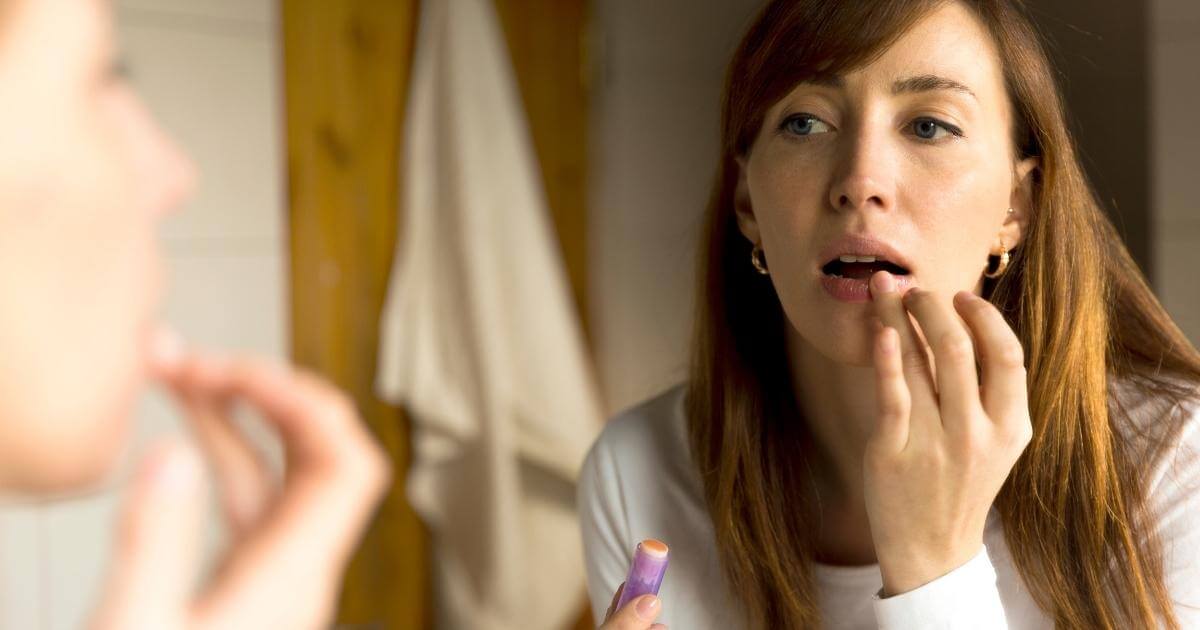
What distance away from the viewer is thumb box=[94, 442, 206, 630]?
9.3 inches

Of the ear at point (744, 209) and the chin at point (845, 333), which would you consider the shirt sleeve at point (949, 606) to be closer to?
the chin at point (845, 333)

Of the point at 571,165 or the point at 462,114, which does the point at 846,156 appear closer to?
the point at 462,114

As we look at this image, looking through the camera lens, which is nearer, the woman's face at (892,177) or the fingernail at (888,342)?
the fingernail at (888,342)

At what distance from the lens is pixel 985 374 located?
0.78m

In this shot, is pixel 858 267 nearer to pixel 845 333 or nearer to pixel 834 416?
pixel 845 333

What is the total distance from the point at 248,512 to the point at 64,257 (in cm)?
7

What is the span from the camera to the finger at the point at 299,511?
0.25 m

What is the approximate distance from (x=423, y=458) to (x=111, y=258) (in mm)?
1584

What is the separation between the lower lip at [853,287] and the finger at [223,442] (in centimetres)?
62

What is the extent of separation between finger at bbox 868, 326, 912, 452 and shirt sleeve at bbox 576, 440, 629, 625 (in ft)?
1.03

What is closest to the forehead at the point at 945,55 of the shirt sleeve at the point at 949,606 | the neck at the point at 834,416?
the neck at the point at 834,416

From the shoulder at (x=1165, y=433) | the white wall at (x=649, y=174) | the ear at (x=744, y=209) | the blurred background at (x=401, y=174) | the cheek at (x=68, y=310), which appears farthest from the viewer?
the white wall at (x=649, y=174)

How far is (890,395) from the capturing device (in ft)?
2.49

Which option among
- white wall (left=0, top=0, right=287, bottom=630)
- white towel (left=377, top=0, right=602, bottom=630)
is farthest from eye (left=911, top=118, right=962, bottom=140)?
white towel (left=377, top=0, right=602, bottom=630)
